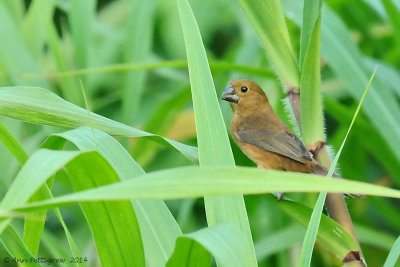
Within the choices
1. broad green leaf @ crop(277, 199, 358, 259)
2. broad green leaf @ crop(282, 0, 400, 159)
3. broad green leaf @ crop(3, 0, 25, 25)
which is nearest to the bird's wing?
broad green leaf @ crop(282, 0, 400, 159)

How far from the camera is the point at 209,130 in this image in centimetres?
130

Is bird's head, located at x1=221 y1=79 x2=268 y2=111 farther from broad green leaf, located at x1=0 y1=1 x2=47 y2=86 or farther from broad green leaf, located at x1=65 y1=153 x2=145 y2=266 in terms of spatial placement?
broad green leaf, located at x1=65 y1=153 x2=145 y2=266

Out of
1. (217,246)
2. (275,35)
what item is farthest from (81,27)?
(217,246)

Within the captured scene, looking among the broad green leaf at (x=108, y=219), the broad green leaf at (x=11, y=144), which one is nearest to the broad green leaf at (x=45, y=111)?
the broad green leaf at (x=11, y=144)

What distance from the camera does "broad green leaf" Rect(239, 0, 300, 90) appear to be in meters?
1.45

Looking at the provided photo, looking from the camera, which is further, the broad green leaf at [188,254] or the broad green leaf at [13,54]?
the broad green leaf at [13,54]

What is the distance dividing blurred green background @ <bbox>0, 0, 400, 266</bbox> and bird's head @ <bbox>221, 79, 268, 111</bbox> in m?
0.07

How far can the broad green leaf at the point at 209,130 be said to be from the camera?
1254 millimetres

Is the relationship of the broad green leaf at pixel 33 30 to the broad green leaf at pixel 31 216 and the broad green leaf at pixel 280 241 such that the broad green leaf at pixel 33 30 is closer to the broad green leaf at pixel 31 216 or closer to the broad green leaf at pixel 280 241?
the broad green leaf at pixel 280 241

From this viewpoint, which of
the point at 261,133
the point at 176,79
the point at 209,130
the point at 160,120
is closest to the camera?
the point at 209,130

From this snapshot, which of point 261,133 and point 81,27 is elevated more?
point 81,27

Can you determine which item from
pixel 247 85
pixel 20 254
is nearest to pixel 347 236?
pixel 20 254

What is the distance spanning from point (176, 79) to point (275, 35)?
6.36ft

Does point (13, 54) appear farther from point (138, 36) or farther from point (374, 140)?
point (374, 140)
